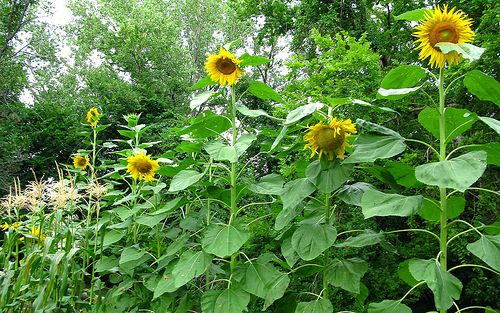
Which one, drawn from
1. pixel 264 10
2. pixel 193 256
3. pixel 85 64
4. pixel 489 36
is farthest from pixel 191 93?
pixel 193 256

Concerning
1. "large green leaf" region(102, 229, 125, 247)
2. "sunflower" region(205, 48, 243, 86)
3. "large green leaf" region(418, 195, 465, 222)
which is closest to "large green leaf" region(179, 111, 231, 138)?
"sunflower" region(205, 48, 243, 86)

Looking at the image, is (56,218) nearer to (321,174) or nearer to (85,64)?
(321,174)

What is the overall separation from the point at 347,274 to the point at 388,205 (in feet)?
1.11

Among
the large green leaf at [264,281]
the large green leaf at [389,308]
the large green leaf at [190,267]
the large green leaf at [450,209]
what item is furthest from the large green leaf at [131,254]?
the large green leaf at [450,209]

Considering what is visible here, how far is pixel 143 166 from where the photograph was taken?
2.24 metres

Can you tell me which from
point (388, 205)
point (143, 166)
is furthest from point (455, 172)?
point (143, 166)

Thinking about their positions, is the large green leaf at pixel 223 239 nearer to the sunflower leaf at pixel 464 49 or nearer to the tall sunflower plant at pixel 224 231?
the tall sunflower plant at pixel 224 231

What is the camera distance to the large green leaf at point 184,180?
1.66 meters

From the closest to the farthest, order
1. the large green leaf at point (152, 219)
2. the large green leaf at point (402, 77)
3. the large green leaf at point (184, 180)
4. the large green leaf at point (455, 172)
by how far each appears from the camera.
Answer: the large green leaf at point (455, 172) → the large green leaf at point (402, 77) → the large green leaf at point (184, 180) → the large green leaf at point (152, 219)

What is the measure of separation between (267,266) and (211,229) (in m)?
0.25

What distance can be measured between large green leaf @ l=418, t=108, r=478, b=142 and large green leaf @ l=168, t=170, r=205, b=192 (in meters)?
0.82

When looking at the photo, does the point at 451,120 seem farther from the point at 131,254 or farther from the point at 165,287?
the point at 131,254

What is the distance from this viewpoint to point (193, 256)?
67.0 inches

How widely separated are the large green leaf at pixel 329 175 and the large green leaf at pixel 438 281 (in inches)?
13.3
